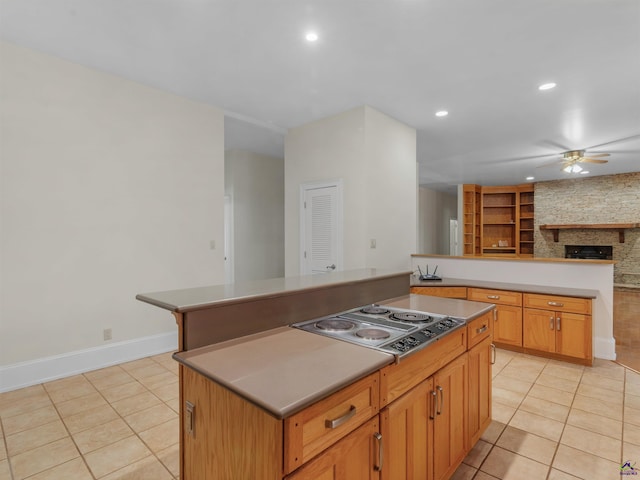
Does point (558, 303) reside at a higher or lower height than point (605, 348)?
higher

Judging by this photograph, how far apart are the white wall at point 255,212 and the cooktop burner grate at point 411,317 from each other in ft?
15.6

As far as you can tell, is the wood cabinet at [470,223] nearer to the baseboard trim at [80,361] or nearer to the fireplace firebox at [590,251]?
the fireplace firebox at [590,251]

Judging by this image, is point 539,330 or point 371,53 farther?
point 539,330

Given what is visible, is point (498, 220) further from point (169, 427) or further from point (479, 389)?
point (169, 427)

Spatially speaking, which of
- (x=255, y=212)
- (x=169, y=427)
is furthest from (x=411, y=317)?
(x=255, y=212)

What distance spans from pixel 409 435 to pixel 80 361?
130 inches

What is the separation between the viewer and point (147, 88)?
12.1 feet

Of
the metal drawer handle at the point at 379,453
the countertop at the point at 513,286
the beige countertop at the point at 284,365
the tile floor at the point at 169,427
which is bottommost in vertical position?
the tile floor at the point at 169,427

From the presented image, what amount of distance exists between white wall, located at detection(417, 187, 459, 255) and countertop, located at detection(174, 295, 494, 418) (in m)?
8.89

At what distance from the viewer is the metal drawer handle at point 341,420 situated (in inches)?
42.9

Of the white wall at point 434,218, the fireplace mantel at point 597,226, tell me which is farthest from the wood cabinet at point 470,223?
the fireplace mantel at point 597,226

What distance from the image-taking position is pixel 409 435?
4.85 feet

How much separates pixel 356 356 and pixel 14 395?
3225 mm

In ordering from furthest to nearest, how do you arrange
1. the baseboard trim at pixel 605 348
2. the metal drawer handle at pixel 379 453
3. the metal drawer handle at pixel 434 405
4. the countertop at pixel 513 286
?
the baseboard trim at pixel 605 348, the countertop at pixel 513 286, the metal drawer handle at pixel 434 405, the metal drawer handle at pixel 379 453
